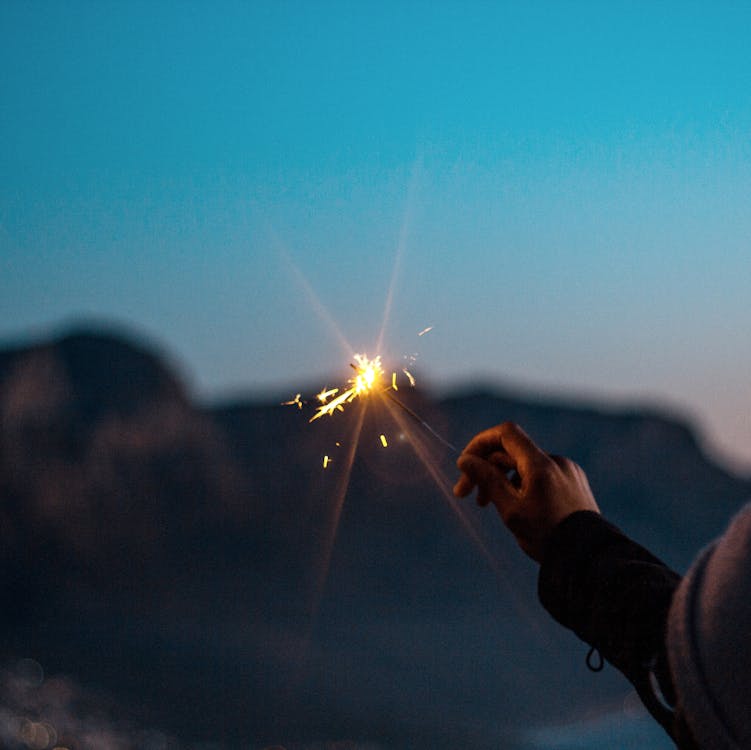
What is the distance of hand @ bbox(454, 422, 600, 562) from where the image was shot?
2332mm

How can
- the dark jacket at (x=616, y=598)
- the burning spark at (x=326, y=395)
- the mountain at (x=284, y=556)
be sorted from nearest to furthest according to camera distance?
the dark jacket at (x=616, y=598) < the burning spark at (x=326, y=395) < the mountain at (x=284, y=556)

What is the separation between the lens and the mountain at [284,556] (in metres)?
28.7

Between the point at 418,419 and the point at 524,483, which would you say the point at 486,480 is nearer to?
the point at 524,483

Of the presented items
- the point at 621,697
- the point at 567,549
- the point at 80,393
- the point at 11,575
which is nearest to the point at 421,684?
the point at 621,697

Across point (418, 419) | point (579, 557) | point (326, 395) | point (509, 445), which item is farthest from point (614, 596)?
point (326, 395)

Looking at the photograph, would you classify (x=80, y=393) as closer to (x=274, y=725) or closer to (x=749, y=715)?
(x=274, y=725)

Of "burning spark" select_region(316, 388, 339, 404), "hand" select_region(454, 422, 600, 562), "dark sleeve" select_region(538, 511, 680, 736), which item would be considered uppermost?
"burning spark" select_region(316, 388, 339, 404)

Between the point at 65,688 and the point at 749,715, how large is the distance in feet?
90.7

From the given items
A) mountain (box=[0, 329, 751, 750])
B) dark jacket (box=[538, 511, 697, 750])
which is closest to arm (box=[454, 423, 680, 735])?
dark jacket (box=[538, 511, 697, 750])

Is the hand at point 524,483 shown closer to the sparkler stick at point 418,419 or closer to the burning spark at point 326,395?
the sparkler stick at point 418,419

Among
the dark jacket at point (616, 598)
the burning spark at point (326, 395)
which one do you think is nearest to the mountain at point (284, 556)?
the burning spark at point (326, 395)

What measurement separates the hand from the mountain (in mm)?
17207

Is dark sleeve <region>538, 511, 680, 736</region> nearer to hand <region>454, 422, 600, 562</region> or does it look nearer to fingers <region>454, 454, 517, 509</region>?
hand <region>454, 422, 600, 562</region>

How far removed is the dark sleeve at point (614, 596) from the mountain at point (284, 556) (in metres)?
17.6
